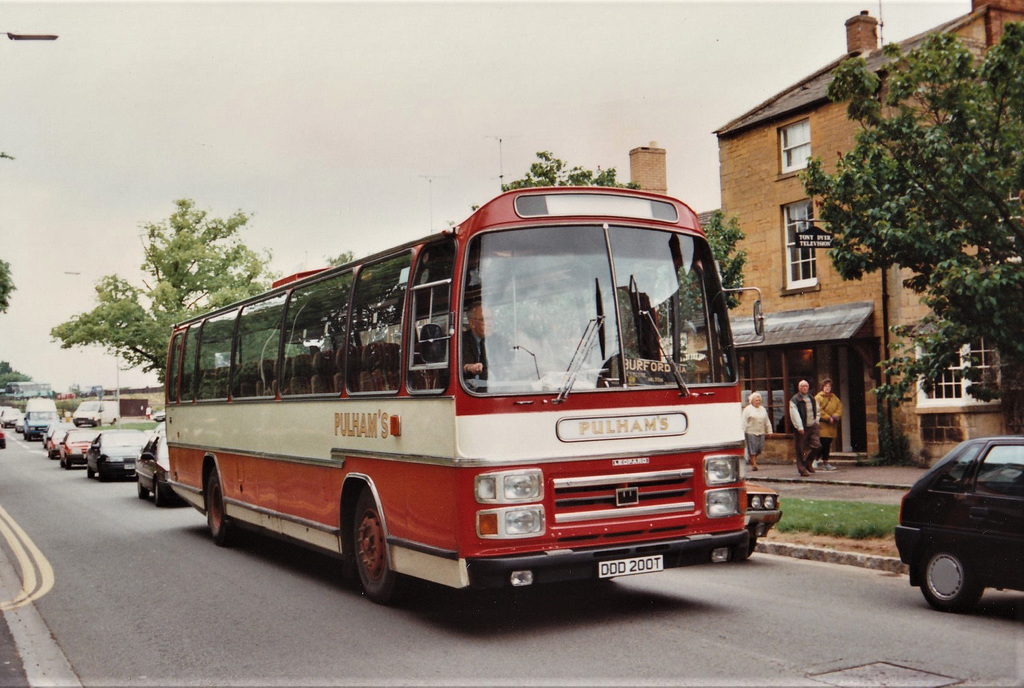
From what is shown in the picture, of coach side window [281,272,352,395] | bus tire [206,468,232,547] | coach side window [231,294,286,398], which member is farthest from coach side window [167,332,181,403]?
coach side window [281,272,352,395]

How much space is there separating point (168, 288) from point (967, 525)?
58.2 m

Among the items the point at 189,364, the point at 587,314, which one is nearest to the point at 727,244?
the point at 189,364

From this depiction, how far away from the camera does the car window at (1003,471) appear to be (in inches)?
297

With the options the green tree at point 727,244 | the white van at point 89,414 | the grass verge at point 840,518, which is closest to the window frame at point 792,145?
the green tree at point 727,244

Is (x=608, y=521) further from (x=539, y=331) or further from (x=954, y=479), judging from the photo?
(x=954, y=479)

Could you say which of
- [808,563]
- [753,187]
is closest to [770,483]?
[808,563]

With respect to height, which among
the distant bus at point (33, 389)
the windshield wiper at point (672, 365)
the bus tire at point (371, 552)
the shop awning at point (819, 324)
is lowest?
the bus tire at point (371, 552)

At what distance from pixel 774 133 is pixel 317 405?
20.4 meters

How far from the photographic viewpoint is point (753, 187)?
27922mm

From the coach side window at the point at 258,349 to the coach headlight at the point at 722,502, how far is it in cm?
522

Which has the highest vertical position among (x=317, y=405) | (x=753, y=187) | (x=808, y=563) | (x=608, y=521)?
(x=753, y=187)

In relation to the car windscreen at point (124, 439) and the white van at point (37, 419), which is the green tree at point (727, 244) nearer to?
the car windscreen at point (124, 439)

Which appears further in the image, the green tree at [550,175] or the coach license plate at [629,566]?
the green tree at [550,175]

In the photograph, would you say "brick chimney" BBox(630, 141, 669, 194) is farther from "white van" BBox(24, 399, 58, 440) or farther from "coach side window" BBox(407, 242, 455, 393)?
"white van" BBox(24, 399, 58, 440)
